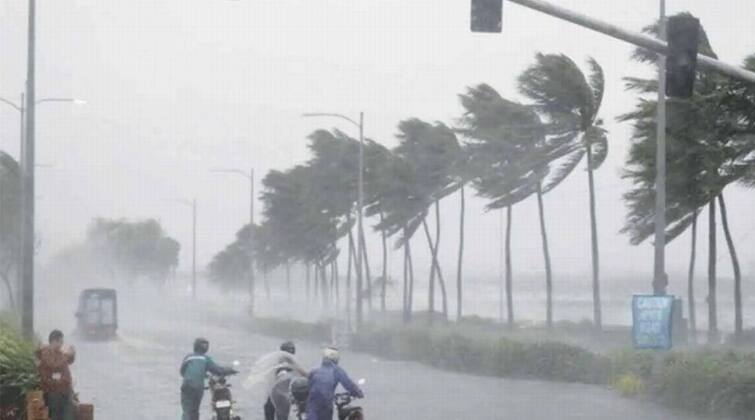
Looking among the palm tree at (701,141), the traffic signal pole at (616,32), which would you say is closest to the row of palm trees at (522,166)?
the palm tree at (701,141)

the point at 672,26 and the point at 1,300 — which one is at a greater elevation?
the point at 672,26

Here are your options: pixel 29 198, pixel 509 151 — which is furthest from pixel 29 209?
pixel 509 151

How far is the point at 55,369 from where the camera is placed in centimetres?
1995

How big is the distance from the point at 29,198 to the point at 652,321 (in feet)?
38.1

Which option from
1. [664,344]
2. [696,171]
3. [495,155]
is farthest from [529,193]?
[664,344]

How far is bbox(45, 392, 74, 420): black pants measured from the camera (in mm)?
19656

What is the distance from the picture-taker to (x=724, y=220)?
144 ft

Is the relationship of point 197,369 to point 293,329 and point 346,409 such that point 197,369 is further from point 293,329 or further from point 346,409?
point 293,329

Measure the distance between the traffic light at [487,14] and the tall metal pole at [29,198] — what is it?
13.0 metres

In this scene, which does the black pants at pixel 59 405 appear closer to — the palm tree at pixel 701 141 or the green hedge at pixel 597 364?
the green hedge at pixel 597 364

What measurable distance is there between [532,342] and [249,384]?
21.1m

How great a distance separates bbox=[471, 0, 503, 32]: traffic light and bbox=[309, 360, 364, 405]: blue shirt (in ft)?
14.8

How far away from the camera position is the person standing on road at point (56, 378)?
64.6ft

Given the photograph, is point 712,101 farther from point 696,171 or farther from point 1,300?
point 1,300
